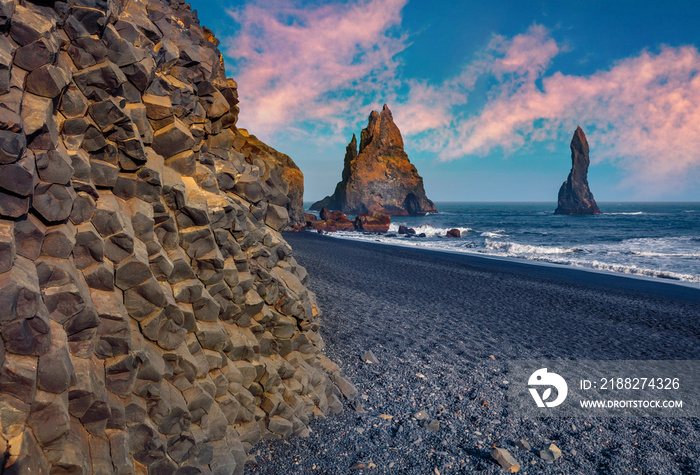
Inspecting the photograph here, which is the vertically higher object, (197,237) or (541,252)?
(197,237)

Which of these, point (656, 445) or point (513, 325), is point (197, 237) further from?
point (513, 325)

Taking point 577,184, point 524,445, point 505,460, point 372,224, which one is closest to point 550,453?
point 524,445

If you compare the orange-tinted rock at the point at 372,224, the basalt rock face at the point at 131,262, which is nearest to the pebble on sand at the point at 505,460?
the basalt rock face at the point at 131,262

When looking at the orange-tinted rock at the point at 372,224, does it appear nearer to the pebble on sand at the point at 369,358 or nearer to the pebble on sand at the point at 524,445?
the pebble on sand at the point at 369,358

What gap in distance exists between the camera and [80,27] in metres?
3.35

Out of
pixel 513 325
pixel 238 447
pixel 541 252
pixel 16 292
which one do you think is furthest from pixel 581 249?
pixel 16 292

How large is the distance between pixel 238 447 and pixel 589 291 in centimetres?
1713

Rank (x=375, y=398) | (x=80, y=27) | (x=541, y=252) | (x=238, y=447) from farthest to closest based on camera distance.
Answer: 1. (x=541, y=252)
2. (x=375, y=398)
3. (x=238, y=447)
4. (x=80, y=27)

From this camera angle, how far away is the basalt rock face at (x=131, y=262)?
2.62 metres

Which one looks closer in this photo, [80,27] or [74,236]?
[74,236]

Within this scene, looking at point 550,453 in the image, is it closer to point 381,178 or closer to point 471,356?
point 471,356

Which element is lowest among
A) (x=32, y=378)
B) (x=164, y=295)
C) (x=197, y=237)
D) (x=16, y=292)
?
(x=32, y=378)

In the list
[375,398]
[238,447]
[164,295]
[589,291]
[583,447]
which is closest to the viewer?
[164,295]

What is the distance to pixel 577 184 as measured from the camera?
11888cm
